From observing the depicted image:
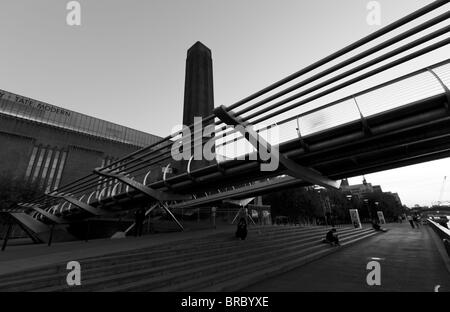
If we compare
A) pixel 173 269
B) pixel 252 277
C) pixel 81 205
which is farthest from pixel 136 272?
pixel 81 205

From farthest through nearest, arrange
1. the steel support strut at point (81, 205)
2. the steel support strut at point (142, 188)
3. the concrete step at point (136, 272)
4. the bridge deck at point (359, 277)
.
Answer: the steel support strut at point (81, 205) < the steel support strut at point (142, 188) < the bridge deck at point (359, 277) < the concrete step at point (136, 272)

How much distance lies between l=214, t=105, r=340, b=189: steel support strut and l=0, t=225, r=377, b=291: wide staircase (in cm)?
386

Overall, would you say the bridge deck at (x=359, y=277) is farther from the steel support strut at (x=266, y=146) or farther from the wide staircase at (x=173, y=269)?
the steel support strut at (x=266, y=146)

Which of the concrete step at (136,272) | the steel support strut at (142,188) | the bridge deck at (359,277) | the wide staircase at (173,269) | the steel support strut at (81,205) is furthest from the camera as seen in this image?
the steel support strut at (81,205)

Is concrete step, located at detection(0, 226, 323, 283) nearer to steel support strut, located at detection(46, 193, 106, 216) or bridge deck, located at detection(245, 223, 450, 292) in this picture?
bridge deck, located at detection(245, 223, 450, 292)

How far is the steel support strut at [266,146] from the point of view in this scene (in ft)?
24.1

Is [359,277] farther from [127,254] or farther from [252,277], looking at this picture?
[127,254]

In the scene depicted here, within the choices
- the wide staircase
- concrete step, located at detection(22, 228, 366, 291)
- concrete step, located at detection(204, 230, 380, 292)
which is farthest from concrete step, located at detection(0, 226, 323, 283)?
concrete step, located at detection(204, 230, 380, 292)

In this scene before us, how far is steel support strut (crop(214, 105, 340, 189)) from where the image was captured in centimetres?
734

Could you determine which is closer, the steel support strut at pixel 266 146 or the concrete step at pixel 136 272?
the concrete step at pixel 136 272

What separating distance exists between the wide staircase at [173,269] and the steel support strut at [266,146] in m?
3.86

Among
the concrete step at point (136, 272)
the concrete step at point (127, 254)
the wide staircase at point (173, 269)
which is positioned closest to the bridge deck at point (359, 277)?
the wide staircase at point (173, 269)

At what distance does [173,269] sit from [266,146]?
5359 mm
